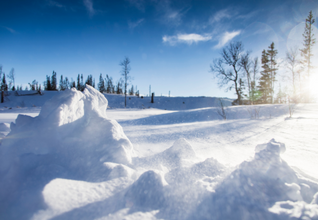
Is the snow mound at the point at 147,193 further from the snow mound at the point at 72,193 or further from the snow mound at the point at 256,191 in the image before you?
the snow mound at the point at 256,191

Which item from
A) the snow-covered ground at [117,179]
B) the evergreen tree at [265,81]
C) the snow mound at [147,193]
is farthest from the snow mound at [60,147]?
the evergreen tree at [265,81]

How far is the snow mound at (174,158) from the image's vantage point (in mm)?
1725

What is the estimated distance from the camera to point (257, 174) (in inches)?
47.2

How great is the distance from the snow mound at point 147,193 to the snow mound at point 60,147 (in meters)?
0.30

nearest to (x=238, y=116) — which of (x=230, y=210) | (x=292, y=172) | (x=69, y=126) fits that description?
(x=292, y=172)

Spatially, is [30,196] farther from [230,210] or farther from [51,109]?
[230,210]

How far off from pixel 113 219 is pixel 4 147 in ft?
5.11

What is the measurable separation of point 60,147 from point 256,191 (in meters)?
2.07

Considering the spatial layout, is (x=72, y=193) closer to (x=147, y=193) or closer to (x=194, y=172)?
(x=147, y=193)

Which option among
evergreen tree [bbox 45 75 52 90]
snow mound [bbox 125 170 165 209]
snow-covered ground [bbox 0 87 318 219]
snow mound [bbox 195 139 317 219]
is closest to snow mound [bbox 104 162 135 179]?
snow-covered ground [bbox 0 87 318 219]

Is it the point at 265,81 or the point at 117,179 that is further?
the point at 265,81

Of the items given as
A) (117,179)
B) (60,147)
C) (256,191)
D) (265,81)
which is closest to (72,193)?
(117,179)

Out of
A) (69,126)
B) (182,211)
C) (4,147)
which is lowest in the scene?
(182,211)

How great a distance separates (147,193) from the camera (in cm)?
113
